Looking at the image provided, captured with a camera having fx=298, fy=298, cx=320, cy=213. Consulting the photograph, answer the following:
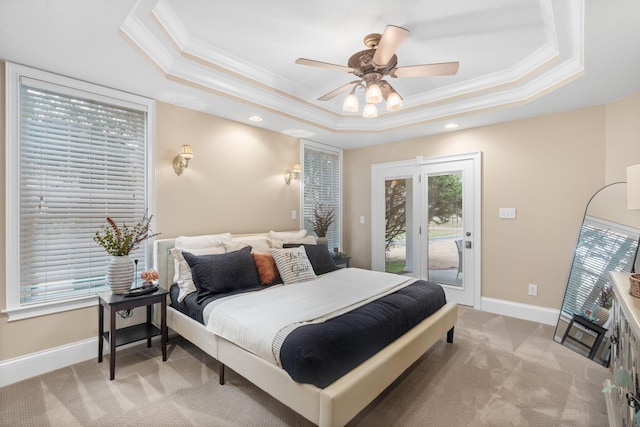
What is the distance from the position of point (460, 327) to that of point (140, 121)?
13.2 ft

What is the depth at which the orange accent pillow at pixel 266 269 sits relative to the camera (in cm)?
289

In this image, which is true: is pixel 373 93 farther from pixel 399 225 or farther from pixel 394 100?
pixel 399 225

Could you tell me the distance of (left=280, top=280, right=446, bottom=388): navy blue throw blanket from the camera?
1.61m

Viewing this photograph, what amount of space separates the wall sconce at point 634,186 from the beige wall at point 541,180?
4.90ft

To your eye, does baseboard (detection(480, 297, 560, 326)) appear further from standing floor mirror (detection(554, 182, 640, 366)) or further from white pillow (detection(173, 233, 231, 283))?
white pillow (detection(173, 233, 231, 283))

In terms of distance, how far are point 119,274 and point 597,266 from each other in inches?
176

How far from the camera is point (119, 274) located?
2475 mm

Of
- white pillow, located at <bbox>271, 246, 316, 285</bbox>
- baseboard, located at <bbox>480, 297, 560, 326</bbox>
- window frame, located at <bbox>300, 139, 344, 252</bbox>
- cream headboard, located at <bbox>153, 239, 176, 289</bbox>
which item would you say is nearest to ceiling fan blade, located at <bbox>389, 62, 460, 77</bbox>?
white pillow, located at <bbox>271, 246, 316, 285</bbox>

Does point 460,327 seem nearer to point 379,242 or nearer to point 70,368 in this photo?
point 379,242

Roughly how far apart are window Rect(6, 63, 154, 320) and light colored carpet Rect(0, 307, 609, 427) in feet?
2.31

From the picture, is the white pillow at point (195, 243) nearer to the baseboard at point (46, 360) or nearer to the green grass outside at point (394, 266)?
the baseboard at point (46, 360)

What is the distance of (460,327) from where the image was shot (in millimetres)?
3332

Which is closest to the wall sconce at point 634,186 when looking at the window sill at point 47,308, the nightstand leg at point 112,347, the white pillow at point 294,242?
the white pillow at point 294,242

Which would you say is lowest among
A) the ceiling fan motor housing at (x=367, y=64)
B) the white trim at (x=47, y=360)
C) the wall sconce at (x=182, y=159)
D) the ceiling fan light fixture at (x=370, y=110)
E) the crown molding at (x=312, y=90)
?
the white trim at (x=47, y=360)
